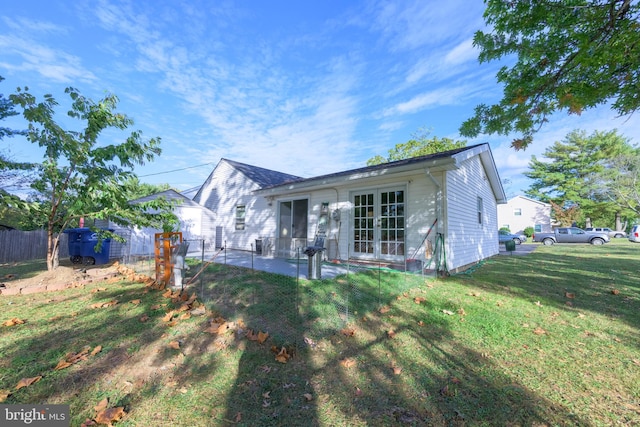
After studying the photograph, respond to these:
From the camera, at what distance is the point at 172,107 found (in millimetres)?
13656

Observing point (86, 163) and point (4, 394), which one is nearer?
point (4, 394)

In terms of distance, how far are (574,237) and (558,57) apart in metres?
26.0

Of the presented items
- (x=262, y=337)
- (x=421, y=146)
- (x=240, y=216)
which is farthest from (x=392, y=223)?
(x=421, y=146)

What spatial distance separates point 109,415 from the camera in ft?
6.34

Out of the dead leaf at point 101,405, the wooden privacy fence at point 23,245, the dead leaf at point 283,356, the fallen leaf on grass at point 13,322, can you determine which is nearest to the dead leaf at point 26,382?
the dead leaf at point 101,405

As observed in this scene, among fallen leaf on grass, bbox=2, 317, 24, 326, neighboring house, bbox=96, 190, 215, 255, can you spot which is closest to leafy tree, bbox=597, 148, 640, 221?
neighboring house, bbox=96, 190, 215, 255

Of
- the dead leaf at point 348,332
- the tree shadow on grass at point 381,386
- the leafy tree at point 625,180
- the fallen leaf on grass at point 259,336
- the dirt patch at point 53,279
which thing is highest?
the leafy tree at point 625,180

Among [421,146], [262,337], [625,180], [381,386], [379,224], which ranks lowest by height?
[381,386]

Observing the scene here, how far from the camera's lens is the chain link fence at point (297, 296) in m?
3.64

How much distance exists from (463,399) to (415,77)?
1320 cm

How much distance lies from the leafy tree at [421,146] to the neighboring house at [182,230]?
19.1 metres

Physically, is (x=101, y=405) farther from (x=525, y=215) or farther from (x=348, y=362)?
(x=525, y=215)

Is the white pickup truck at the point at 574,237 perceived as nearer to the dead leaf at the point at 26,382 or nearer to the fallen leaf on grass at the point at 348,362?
the fallen leaf on grass at the point at 348,362

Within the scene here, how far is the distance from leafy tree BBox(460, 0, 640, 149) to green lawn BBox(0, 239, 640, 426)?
147 inches
